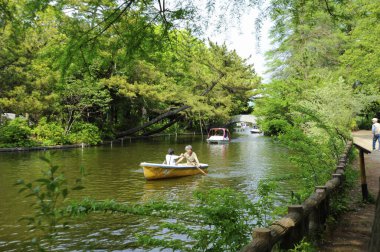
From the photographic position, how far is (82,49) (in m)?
4.61

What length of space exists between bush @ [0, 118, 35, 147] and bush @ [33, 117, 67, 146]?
3.47 feet

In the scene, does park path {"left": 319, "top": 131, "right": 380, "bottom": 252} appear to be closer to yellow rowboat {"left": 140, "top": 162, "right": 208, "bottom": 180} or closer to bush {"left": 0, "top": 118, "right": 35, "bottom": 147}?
yellow rowboat {"left": 140, "top": 162, "right": 208, "bottom": 180}

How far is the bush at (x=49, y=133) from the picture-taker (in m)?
27.8

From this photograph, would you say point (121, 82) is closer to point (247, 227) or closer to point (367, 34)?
point (367, 34)

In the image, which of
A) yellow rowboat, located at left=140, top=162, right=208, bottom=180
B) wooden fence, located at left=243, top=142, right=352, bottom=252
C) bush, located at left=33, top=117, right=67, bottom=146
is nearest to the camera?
wooden fence, located at left=243, top=142, right=352, bottom=252

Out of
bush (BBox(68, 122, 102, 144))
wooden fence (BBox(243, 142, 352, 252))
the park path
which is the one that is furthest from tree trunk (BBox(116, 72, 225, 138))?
wooden fence (BBox(243, 142, 352, 252))

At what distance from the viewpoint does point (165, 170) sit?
15.5 meters

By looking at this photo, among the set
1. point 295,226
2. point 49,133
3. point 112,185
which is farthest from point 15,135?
point 295,226

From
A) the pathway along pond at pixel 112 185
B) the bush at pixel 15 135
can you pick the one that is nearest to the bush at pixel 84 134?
the bush at pixel 15 135

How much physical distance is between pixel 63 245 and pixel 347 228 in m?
5.33

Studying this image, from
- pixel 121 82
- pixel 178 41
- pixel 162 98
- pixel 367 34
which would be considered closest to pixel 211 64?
pixel 162 98

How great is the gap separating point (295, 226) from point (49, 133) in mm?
26056

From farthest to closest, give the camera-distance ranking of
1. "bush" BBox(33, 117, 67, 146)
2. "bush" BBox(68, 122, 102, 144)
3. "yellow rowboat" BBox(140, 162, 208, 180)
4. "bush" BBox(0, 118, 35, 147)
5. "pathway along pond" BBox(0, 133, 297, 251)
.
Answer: "bush" BBox(68, 122, 102, 144)
"bush" BBox(33, 117, 67, 146)
"bush" BBox(0, 118, 35, 147)
"yellow rowboat" BBox(140, 162, 208, 180)
"pathway along pond" BBox(0, 133, 297, 251)

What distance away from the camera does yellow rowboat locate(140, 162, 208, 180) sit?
15.1 m
